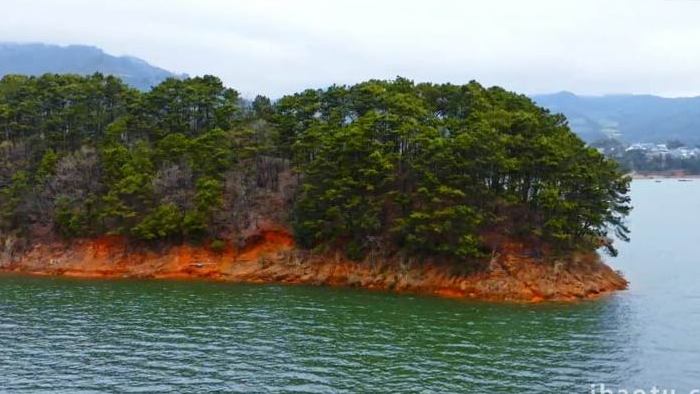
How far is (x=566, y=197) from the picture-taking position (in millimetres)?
Result: 52625

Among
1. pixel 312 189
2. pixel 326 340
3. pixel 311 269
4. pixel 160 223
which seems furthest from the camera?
pixel 160 223

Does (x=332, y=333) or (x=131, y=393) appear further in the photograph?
(x=332, y=333)

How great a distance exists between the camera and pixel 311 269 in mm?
55500

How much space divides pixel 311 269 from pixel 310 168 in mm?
8602

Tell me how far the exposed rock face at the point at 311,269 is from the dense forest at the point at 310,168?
132cm

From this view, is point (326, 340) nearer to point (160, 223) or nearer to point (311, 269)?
point (311, 269)

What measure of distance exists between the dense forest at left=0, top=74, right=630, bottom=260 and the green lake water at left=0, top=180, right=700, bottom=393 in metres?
6.14

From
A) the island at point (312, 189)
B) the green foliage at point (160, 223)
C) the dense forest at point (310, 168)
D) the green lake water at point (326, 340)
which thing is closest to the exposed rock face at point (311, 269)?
the island at point (312, 189)

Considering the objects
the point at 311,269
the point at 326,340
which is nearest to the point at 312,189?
the point at 311,269

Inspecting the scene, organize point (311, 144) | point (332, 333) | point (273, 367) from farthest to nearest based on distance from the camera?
point (311, 144) < point (332, 333) < point (273, 367)

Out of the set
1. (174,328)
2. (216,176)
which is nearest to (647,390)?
(174,328)

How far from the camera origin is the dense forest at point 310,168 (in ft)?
170

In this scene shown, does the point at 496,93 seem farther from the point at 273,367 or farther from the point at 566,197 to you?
the point at 273,367

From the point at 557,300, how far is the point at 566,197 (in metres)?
9.21
